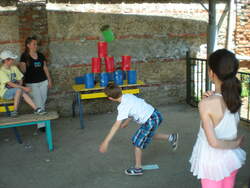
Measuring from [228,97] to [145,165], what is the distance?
2379 millimetres

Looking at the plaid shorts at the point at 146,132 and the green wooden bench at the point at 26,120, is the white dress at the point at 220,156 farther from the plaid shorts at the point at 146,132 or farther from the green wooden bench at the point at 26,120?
the green wooden bench at the point at 26,120

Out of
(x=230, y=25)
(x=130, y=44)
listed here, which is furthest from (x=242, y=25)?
(x=130, y=44)

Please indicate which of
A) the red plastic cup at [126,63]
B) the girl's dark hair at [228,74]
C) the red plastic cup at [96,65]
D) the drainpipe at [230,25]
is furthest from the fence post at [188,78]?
the girl's dark hair at [228,74]

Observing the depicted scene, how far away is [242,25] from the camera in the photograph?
26.7ft

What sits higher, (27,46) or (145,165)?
(27,46)

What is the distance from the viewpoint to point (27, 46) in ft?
18.0

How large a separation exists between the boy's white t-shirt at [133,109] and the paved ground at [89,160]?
79cm

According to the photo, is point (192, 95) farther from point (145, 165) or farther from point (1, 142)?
point (1, 142)

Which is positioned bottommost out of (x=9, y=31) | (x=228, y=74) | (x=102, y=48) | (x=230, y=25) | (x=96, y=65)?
(x=96, y=65)

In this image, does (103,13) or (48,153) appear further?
(103,13)

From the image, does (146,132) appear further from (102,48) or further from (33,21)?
(33,21)

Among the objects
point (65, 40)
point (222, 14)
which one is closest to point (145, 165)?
point (65, 40)

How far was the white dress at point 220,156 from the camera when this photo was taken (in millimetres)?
2215

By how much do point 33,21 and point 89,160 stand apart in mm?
3154
